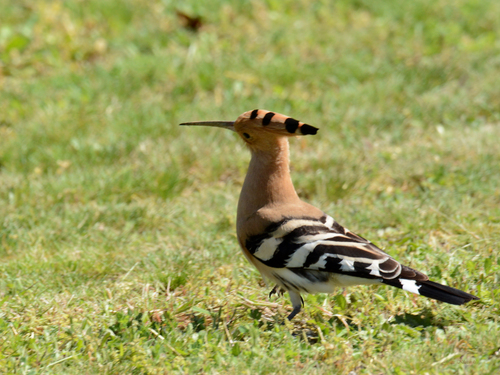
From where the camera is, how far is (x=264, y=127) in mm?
2971

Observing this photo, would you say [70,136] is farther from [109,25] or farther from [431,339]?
[431,339]

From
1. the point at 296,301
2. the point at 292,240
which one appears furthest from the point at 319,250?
the point at 296,301

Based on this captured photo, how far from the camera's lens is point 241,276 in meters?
3.21

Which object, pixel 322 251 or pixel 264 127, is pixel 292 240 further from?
pixel 264 127

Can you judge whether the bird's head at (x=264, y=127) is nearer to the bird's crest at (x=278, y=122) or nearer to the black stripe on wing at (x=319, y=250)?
the bird's crest at (x=278, y=122)

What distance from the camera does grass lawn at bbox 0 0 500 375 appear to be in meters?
2.58

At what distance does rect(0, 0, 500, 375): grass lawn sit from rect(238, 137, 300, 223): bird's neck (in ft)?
1.34

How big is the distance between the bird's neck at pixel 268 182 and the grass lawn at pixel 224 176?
0.41 m

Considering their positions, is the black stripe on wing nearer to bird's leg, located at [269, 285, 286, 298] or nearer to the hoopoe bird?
the hoopoe bird

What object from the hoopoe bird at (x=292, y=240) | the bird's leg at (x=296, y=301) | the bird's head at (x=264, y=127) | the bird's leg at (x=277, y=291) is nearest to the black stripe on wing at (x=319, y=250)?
the hoopoe bird at (x=292, y=240)

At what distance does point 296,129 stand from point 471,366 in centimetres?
120

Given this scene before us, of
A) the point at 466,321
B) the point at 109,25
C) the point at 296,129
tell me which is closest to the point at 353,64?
the point at 109,25

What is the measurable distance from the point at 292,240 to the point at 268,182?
34 centimetres

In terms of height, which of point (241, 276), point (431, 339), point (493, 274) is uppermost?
point (493, 274)
